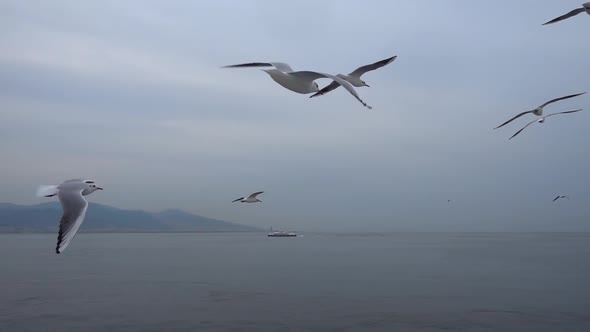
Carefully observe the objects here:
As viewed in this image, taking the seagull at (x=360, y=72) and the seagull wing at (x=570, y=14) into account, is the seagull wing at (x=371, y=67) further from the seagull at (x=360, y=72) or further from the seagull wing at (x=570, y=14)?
the seagull wing at (x=570, y=14)

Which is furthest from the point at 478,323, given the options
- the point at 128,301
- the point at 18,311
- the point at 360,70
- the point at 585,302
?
the point at 18,311

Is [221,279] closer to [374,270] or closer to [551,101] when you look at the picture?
[374,270]

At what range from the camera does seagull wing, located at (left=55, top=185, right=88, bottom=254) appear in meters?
7.64

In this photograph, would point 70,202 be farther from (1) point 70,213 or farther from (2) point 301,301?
(2) point 301,301

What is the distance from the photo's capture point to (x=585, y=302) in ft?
91.7

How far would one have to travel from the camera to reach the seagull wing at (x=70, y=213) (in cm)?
764

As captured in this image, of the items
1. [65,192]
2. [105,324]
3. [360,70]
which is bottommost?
[105,324]

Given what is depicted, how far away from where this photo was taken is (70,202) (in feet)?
29.6

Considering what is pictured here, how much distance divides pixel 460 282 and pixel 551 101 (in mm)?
20986

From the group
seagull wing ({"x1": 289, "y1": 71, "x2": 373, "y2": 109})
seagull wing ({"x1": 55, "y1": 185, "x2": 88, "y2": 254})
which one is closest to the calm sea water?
seagull wing ({"x1": 289, "y1": 71, "x2": 373, "y2": 109})

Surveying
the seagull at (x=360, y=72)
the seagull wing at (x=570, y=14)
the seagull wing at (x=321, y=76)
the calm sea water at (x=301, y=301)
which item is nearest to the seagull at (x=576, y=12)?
the seagull wing at (x=570, y=14)

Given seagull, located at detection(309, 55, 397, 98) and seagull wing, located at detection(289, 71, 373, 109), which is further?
seagull, located at detection(309, 55, 397, 98)

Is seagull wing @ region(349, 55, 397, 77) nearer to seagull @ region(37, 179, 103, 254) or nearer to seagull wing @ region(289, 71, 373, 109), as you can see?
seagull wing @ region(289, 71, 373, 109)

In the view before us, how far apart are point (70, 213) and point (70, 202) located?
0.47 metres
